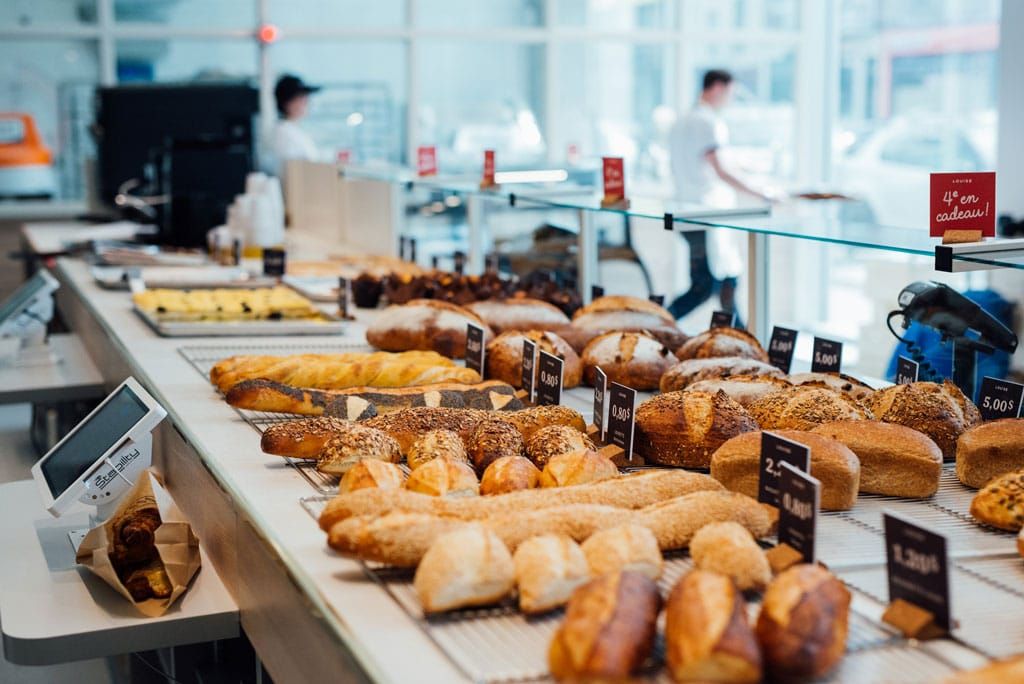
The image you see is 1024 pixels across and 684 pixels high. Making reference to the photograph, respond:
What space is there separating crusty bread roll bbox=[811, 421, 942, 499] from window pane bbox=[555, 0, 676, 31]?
835 cm

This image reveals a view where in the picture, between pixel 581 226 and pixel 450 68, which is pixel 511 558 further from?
pixel 450 68

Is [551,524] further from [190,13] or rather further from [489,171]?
[190,13]

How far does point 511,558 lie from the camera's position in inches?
51.3

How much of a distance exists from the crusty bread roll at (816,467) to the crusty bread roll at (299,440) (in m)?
0.55

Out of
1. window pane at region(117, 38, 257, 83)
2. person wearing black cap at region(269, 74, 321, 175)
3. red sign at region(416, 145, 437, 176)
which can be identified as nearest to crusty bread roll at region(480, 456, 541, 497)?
red sign at region(416, 145, 437, 176)

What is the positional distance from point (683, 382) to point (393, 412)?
1.78 feet

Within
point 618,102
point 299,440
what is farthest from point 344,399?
point 618,102

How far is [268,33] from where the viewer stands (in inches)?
345

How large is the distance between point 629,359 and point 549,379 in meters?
0.32

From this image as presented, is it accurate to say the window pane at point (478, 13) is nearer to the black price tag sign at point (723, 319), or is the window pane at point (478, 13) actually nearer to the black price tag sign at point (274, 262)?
the black price tag sign at point (274, 262)

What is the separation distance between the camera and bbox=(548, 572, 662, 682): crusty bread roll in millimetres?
1045

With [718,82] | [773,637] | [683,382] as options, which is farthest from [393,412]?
[718,82]

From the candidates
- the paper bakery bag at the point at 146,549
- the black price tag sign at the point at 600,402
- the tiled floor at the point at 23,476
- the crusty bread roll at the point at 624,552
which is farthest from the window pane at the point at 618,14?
the crusty bread roll at the point at 624,552

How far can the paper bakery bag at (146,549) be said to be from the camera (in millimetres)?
1819
